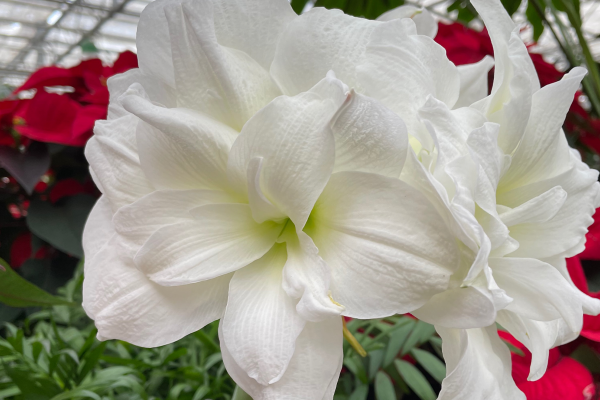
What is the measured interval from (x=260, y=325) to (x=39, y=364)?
0.30 m

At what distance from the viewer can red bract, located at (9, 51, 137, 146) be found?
57 centimetres

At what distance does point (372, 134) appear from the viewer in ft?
0.63

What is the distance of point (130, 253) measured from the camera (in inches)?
9.0

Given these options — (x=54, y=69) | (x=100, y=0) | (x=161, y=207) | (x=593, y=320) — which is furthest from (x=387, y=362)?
(x=100, y=0)

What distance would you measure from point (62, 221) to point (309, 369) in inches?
19.5

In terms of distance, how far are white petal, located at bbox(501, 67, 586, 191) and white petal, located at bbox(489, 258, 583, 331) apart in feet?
0.17

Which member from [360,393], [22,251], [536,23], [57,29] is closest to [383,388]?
[360,393]

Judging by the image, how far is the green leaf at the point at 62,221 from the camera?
562mm

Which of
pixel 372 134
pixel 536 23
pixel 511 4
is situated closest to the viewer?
pixel 372 134

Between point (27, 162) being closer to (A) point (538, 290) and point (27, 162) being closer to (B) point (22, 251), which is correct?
(B) point (22, 251)

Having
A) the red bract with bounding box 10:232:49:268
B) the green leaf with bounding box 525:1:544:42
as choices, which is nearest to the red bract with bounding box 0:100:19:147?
the red bract with bounding box 10:232:49:268

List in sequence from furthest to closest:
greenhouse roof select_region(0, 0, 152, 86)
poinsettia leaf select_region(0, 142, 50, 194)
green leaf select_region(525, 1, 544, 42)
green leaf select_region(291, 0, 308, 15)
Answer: greenhouse roof select_region(0, 0, 152, 86), green leaf select_region(525, 1, 544, 42), green leaf select_region(291, 0, 308, 15), poinsettia leaf select_region(0, 142, 50, 194)

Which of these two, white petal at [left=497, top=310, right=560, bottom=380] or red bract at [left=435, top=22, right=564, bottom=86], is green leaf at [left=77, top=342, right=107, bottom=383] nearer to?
white petal at [left=497, top=310, right=560, bottom=380]

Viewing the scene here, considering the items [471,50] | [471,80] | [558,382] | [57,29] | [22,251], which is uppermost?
[471,80]
